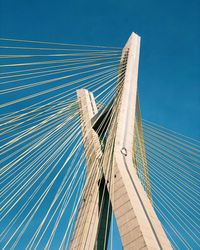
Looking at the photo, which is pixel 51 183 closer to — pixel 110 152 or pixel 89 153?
pixel 110 152

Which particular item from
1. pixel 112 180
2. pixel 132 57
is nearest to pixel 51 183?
pixel 112 180

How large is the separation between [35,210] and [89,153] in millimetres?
2233

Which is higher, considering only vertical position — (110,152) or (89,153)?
(89,153)

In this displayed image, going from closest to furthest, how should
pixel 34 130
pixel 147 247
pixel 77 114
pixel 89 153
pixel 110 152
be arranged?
pixel 147 247 < pixel 110 152 < pixel 34 130 < pixel 89 153 < pixel 77 114

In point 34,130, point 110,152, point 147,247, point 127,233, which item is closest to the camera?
point 147,247

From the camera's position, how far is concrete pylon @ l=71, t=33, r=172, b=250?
13.6 feet

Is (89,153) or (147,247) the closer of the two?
(147,247)

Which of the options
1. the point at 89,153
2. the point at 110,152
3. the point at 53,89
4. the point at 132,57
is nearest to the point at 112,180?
the point at 110,152

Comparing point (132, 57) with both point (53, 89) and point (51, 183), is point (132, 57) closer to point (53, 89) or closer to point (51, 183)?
point (53, 89)

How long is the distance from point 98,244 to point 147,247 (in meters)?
2.17

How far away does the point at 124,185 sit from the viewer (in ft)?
15.4

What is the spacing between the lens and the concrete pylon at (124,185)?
13.6 feet

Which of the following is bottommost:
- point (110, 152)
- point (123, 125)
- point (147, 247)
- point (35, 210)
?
point (147, 247)

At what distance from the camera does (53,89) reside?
6.74 metres
